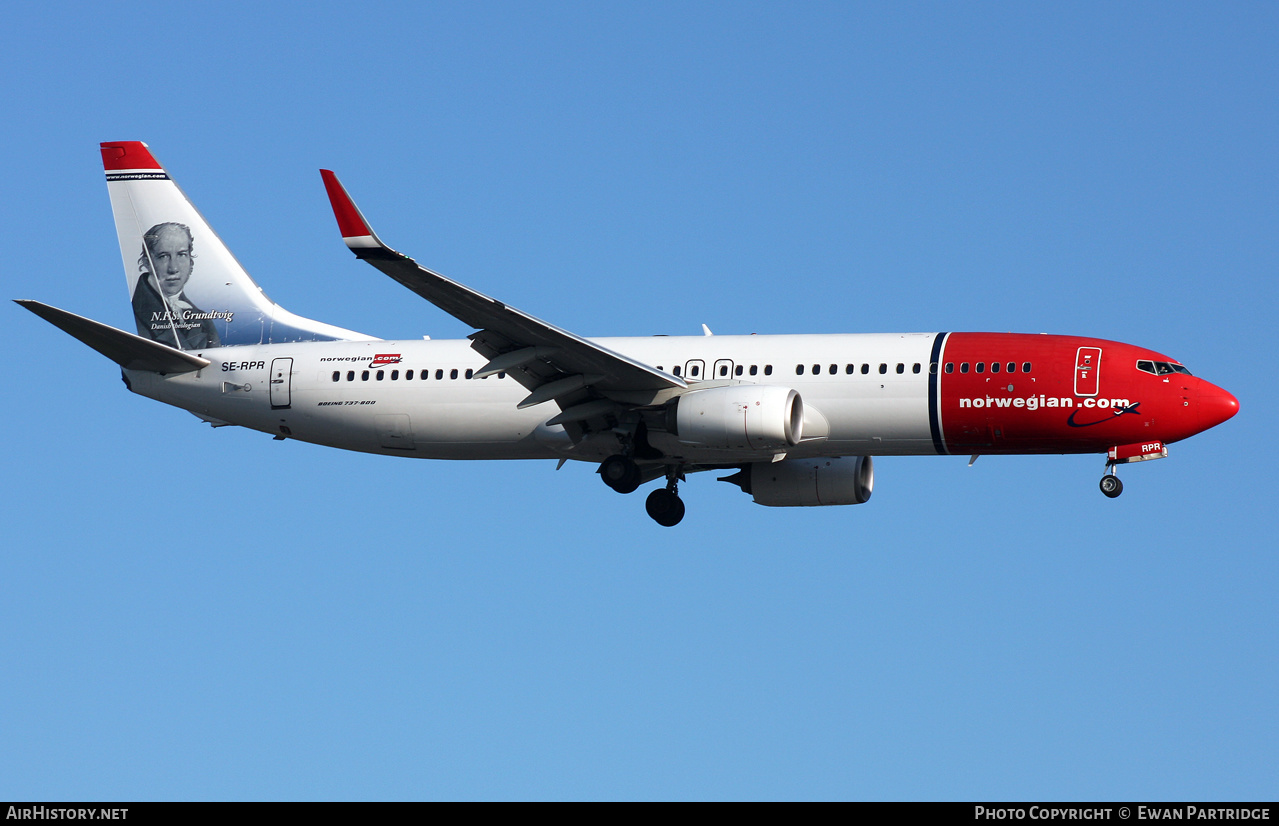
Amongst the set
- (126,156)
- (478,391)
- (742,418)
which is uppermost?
(126,156)

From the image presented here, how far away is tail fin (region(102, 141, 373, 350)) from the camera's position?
148ft

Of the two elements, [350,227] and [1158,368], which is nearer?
[350,227]

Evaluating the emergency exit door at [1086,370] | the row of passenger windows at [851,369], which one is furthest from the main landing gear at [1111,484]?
the row of passenger windows at [851,369]

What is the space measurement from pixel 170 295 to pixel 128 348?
145 inches

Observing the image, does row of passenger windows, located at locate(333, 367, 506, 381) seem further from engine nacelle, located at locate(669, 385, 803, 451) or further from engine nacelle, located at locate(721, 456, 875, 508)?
engine nacelle, located at locate(721, 456, 875, 508)

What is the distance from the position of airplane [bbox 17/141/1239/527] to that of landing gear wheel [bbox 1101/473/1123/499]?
0.11ft

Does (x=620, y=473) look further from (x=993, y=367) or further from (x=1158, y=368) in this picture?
(x=1158, y=368)

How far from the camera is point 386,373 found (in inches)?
1672

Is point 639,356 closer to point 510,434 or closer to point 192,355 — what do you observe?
point 510,434

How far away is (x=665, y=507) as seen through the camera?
42.8 metres

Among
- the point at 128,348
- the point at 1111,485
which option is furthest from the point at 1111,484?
the point at 128,348
